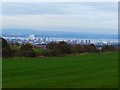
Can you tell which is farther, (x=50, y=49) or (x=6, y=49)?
(x=50, y=49)

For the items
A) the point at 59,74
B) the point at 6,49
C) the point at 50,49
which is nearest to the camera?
the point at 59,74

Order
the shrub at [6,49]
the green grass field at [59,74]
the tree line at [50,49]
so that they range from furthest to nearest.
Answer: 1. the tree line at [50,49]
2. the shrub at [6,49]
3. the green grass field at [59,74]

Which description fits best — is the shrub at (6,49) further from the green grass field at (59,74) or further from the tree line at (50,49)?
the green grass field at (59,74)

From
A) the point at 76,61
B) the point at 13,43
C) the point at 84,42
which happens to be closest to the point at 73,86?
the point at 13,43

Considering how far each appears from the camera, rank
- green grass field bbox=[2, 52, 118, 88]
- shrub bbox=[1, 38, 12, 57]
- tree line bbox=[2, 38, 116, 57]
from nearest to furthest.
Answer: green grass field bbox=[2, 52, 118, 88] < shrub bbox=[1, 38, 12, 57] < tree line bbox=[2, 38, 116, 57]

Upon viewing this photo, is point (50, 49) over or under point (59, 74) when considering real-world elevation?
over

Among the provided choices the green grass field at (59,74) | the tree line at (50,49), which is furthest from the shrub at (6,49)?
the green grass field at (59,74)

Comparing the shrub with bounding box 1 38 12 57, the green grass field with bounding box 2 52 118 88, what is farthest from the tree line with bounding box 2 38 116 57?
the green grass field with bounding box 2 52 118 88

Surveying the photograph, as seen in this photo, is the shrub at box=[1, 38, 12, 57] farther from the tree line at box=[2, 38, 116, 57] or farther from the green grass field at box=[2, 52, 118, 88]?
the green grass field at box=[2, 52, 118, 88]

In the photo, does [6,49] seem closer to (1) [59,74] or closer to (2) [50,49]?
(2) [50,49]

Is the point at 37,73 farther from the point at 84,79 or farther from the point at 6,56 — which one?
the point at 6,56
